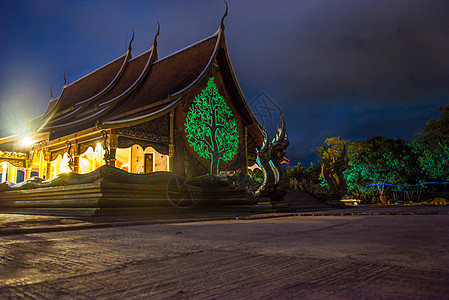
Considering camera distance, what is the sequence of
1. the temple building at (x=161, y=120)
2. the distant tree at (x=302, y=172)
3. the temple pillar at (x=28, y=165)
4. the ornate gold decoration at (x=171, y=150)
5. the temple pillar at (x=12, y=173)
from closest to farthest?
the temple building at (x=161, y=120) < the ornate gold decoration at (x=171, y=150) < the temple pillar at (x=28, y=165) < the temple pillar at (x=12, y=173) < the distant tree at (x=302, y=172)

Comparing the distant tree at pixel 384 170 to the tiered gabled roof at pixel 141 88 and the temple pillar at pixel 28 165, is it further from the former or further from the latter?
the temple pillar at pixel 28 165

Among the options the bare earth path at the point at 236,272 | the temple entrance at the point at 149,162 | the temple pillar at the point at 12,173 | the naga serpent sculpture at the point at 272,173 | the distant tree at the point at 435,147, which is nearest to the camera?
the bare earth path at the point at 236,272

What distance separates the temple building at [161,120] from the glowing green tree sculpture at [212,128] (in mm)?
Result: 28

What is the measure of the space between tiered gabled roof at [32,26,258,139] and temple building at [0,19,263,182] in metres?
0.03

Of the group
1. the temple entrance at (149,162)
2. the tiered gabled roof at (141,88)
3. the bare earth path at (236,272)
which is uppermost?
the tiered gabled roof at (141,88)

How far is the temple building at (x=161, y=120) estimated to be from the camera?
7.81 meters

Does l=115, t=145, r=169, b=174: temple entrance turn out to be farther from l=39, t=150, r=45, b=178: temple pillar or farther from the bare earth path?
the bare earth path

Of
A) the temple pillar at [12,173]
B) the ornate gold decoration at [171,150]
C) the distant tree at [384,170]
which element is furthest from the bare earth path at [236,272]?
the temple pillar at [12,173]

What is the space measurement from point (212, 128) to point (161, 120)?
1809 mm

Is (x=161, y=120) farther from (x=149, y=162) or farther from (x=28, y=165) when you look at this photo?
(x=28, y=165)

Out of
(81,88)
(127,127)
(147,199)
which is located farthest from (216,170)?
(81,88)

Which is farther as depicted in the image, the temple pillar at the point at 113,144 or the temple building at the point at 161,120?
the temple building at the point at 161,120

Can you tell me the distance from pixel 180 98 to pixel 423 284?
25.3 ft

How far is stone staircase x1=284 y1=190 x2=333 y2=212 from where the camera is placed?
6414 mm
